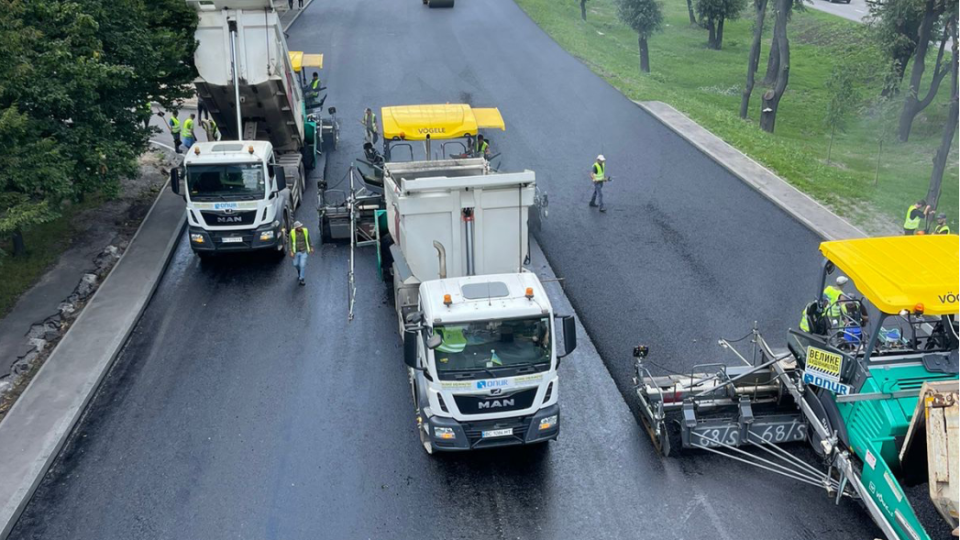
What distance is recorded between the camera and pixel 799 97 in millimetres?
39031

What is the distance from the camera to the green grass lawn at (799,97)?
80.1 ft

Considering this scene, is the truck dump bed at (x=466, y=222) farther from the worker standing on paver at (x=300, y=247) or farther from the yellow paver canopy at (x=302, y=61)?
the yellow paver canopy at (x=302, y=61)

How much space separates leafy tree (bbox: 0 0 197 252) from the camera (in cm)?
1520

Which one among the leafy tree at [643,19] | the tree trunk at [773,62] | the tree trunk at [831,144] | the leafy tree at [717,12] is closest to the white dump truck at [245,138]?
the tree trunk at [773,62]

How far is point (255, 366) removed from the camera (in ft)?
48.0

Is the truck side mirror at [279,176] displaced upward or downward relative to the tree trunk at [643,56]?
downward

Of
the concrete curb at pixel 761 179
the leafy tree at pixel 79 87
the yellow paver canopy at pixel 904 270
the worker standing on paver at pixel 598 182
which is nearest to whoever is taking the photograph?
the yellow paver canopy at pixel 904 270

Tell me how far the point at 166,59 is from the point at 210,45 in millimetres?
1313

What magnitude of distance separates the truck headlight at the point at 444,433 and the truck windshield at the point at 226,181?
29.3 ft

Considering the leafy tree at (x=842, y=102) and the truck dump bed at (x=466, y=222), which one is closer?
the truck dump bed at (x=466, y=222)

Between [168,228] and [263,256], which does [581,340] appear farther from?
Answer: [168,228]

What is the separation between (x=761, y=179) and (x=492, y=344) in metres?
14.8

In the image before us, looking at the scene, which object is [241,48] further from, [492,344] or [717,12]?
[717,12]

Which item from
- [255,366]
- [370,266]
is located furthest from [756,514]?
[370,266]
